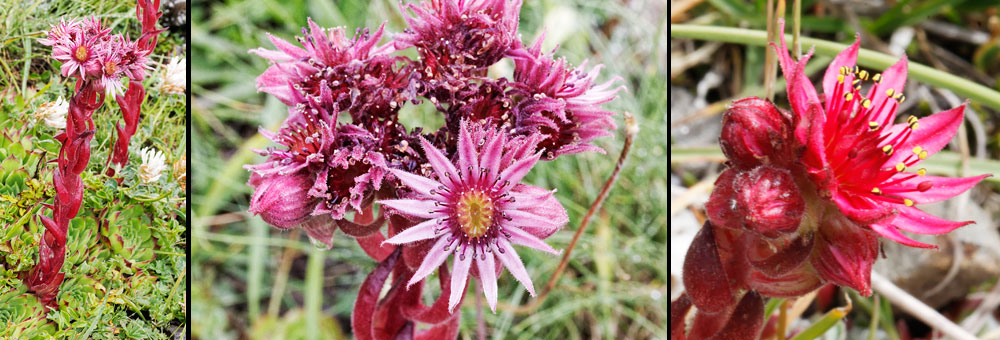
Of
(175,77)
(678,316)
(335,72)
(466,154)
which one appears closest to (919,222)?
(678,316)

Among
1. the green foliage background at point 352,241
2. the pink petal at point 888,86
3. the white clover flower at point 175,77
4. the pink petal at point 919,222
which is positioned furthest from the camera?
the green foliage background at point 352,241

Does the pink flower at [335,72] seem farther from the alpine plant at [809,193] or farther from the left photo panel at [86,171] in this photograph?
the alpine plant at [809,193]

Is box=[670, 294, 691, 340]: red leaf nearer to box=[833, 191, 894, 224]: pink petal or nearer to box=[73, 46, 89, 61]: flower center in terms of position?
box=[833, 191, 894, 224]: pink petal

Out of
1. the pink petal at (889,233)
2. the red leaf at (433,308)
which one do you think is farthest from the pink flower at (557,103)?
the pink petal at (889,233)

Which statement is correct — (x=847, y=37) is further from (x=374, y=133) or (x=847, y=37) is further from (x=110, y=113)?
(x=110, y=113)

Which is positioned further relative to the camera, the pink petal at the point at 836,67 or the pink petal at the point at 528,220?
the pink petal at the point at 836,67

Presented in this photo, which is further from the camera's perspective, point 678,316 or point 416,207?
point 678,316

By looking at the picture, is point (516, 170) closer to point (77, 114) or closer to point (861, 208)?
point (861, 208)
